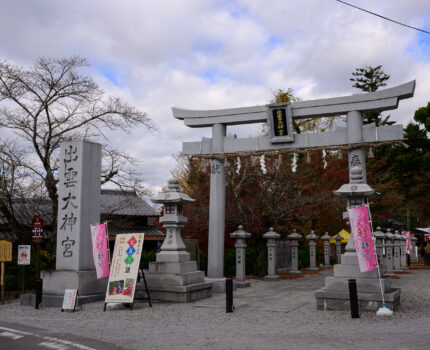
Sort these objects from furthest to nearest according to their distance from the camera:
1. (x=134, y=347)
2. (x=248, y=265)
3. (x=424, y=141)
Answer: (x=424, y=141) < (x=248, y=265) < (x=134, y=347)

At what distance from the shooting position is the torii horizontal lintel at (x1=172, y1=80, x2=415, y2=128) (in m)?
13.4

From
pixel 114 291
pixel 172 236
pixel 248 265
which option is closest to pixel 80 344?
pixel 114 291

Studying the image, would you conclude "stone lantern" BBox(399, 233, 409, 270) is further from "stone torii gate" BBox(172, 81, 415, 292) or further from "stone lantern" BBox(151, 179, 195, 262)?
"stone lantern" BBox(151, 179, 195, 262)

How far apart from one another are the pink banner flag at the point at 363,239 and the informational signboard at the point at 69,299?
285 inches

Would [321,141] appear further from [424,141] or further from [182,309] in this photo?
[424,141]

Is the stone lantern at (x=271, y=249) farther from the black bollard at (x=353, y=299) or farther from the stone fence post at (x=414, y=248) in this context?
the stone fence post at (x=414, y=248)

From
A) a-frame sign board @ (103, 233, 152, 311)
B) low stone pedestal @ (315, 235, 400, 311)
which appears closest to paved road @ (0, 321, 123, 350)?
a-frame sign board @ (103, 233, 152, 311)

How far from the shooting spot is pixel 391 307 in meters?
9.59

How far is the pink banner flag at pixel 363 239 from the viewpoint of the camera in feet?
31.6

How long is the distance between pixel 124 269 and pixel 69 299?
1638mm

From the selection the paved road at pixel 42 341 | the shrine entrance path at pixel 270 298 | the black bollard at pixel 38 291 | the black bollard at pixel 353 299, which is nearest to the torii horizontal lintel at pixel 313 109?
the shrine entrance path at pixel 270 298

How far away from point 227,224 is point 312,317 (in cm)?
1169

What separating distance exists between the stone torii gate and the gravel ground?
420 cm

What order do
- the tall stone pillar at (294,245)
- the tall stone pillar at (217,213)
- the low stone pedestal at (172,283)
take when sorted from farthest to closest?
1. the tall stone pillar at (294,245)
2. the tall stone pillar at (217,213)
3. the low stone pedestal at (172,283)
